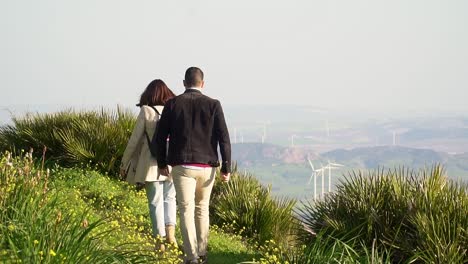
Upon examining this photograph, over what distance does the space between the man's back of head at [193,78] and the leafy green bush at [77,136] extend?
25.5ft

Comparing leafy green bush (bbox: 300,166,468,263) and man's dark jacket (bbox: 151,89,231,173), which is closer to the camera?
man's dark jacket (bbox: 151,89,231,173)

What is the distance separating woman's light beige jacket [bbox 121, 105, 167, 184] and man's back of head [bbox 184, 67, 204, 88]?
49.4 inches

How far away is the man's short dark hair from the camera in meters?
9.09

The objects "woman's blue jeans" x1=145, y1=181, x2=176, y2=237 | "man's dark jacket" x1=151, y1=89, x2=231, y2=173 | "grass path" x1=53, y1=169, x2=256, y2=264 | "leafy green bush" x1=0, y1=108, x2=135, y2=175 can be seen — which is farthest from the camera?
"leafy green bush" x1=0, y1=108, x2=135, y2=175

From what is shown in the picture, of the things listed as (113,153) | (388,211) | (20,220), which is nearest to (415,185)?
(388,211)

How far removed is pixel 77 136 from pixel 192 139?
356 inches

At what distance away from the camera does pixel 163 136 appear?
928 cm

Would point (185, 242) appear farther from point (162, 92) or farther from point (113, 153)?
point (113, 153)

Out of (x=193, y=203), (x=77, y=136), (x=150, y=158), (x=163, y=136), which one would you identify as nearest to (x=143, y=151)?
(x=150, y=158)

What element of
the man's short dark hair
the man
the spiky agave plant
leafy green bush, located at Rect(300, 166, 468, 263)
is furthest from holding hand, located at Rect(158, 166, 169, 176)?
the spiky agave plant

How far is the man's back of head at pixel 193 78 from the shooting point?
29.8 feet

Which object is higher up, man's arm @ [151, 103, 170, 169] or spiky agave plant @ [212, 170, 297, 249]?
man's arm @ [151, 103, 170, 169]

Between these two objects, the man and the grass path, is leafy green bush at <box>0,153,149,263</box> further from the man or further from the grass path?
the grass path

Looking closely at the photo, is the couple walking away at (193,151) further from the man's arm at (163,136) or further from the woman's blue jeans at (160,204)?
the woman's blue jeans at (160,204)
